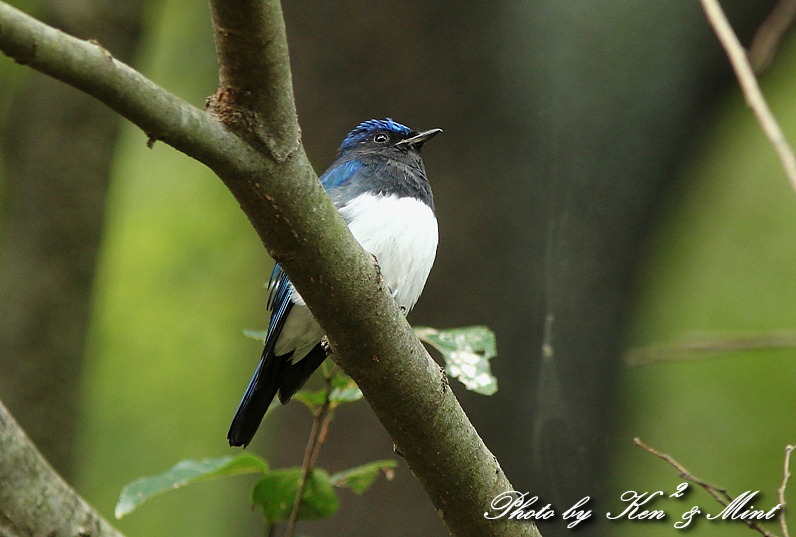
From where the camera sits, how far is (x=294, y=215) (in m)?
1.68

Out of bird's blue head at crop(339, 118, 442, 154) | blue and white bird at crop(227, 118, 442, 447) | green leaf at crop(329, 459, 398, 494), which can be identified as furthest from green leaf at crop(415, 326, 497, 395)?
bird's blue head at crop(339, 118, 442, 154)

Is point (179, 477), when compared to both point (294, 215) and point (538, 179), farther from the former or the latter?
point (538, 179)

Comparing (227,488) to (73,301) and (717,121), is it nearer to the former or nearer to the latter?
(73,301)

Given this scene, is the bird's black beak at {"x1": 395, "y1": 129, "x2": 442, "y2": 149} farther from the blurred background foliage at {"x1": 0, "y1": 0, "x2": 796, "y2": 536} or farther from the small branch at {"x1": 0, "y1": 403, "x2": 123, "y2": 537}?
the small branch at {"x1": 0, "y1": 403, "x2": 123, "y2": 537}

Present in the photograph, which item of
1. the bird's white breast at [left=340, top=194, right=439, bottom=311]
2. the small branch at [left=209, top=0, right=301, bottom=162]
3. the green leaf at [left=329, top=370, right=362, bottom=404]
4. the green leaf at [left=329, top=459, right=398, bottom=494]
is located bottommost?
the green leaf at [left=329, top=459, right=398, bottom=494]

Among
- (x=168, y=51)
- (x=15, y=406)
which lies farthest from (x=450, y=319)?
(x=168, y=51)

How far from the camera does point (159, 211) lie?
7.14 m

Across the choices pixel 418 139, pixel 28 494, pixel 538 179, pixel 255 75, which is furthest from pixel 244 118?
pixel 538 179

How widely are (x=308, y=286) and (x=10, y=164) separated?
3395 millimetres

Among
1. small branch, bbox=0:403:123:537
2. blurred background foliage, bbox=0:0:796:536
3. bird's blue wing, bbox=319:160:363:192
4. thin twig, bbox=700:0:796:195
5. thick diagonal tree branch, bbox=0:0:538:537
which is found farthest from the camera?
blurred background foliage, bbox=0:0:796:536

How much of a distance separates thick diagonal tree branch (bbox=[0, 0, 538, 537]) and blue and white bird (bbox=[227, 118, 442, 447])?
112 cm

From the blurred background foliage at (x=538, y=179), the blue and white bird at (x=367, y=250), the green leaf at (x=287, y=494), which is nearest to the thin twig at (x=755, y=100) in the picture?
the green leaf at (x=287, y=494)

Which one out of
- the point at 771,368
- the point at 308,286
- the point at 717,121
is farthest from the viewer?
the point at 771,368

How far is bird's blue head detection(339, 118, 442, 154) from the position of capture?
12.9 ft
